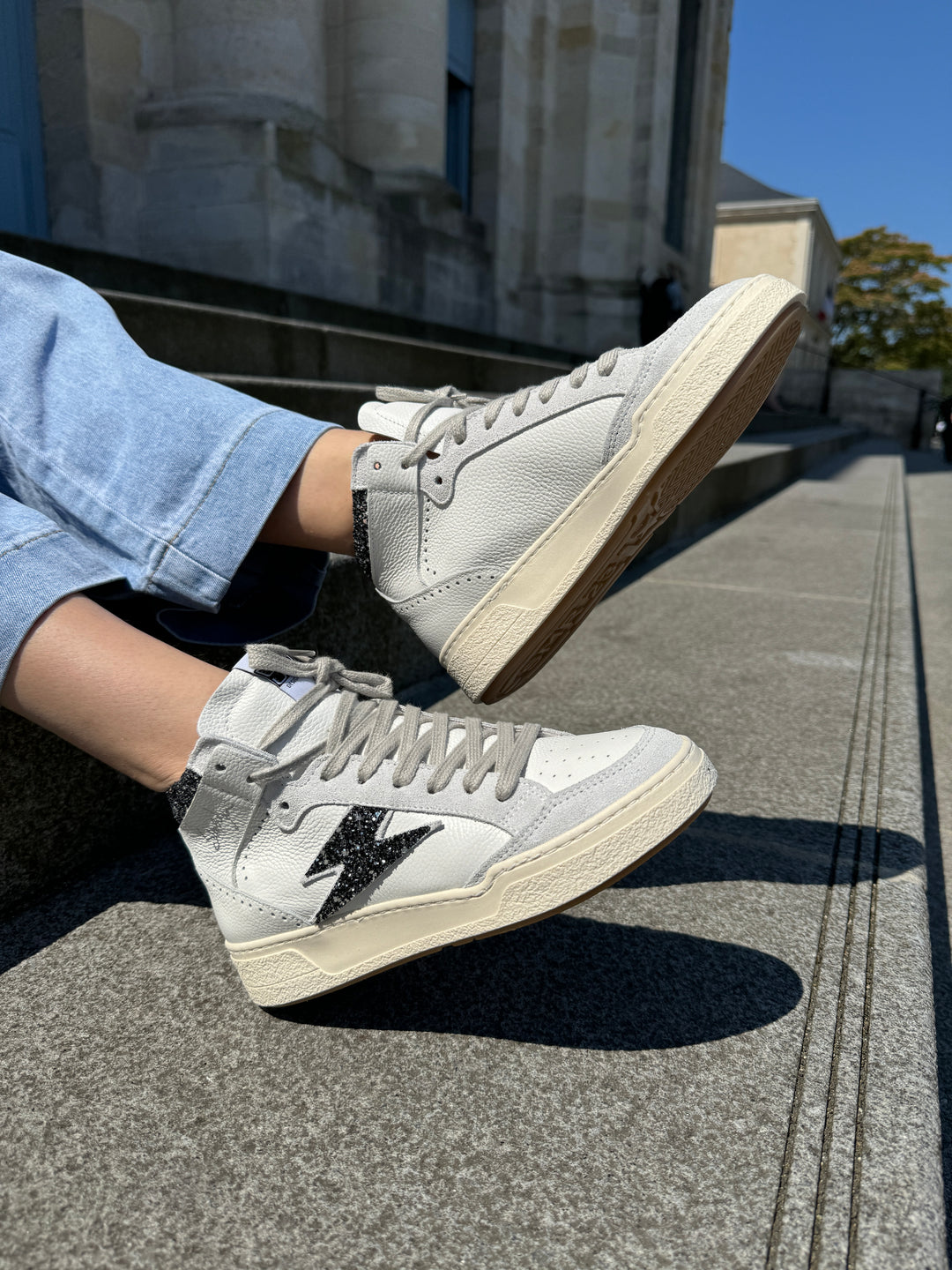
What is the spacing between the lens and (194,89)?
206 inches

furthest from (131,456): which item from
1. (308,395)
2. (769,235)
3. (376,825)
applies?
(769,235)

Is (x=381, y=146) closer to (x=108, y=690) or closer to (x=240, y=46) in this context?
(x=240, y=46)

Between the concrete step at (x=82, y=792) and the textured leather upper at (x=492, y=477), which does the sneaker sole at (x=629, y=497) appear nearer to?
the textured leather upper at (x=492, y=477)

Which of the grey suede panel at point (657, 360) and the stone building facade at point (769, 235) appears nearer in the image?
the grey suede panel at point (657, 360)

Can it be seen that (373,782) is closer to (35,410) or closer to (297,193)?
(35,410)

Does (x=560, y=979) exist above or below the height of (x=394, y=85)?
below

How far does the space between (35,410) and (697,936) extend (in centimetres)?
101

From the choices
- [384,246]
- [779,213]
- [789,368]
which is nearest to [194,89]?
[384,246]

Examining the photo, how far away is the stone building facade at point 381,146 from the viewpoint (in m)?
5.06

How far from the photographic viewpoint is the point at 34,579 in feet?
2.83

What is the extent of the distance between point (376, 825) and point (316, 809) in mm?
65

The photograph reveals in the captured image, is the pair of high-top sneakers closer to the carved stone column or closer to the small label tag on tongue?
the small label tag on tongue

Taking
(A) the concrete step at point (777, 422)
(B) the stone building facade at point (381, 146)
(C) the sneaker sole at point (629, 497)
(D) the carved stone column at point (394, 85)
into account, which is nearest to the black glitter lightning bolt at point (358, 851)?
(C) the sneaker sole at point (629, 497)

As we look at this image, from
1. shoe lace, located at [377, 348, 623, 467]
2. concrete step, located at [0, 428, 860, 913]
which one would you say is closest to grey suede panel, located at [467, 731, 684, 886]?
shoe lace, located at [377, 348, 623, 467]
